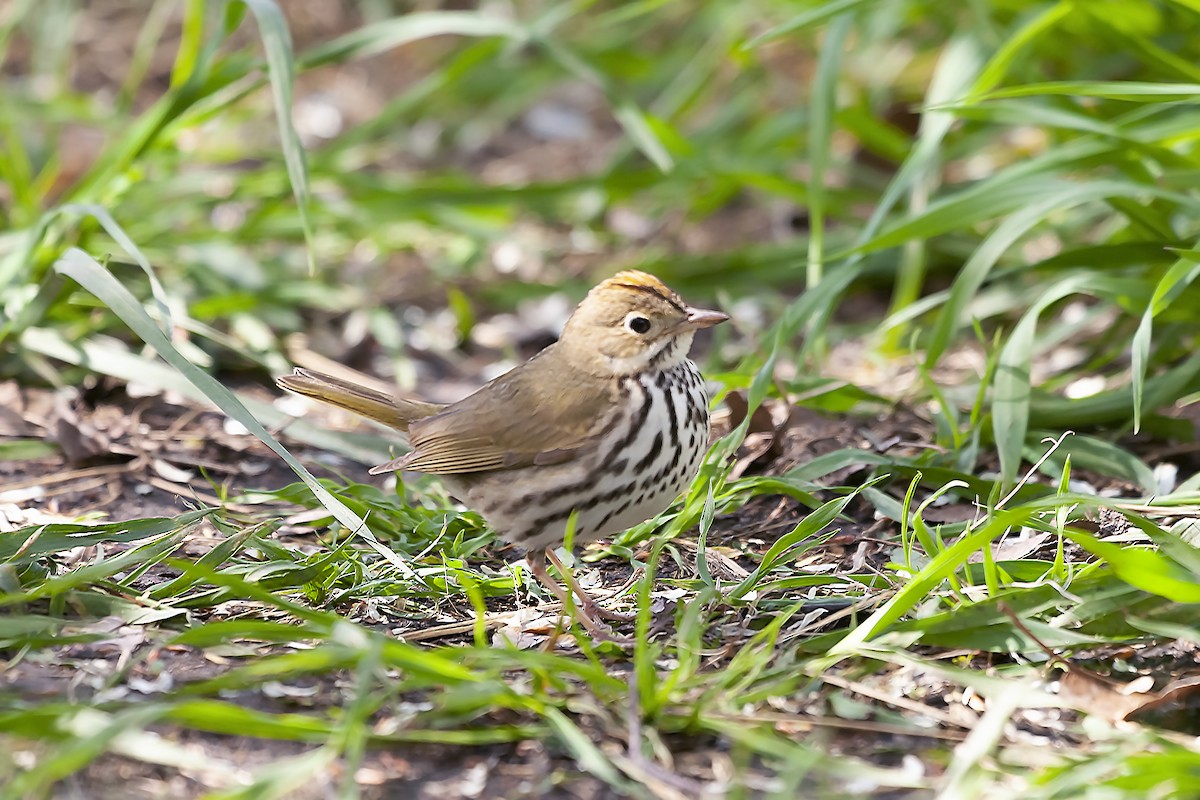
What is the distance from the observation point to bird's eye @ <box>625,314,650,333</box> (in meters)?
3.73

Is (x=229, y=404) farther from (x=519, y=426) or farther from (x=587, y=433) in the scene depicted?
(x=587, y=433)

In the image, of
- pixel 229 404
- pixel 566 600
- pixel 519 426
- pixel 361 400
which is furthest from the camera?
pixel 361 400

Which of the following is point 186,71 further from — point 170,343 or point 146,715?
point 146,715

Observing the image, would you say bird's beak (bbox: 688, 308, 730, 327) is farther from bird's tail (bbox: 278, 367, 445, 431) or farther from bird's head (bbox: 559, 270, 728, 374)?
bird's tail (bbox: 278, 367, 445, 431)

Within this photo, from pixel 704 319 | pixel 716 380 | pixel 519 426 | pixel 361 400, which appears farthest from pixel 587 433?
pixel 361 400

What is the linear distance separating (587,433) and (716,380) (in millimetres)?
656

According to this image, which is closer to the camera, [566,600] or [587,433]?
[566,600]

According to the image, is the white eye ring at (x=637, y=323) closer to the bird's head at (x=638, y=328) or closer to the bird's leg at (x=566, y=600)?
the bird's head at (x=638, y=328)

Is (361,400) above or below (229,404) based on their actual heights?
below

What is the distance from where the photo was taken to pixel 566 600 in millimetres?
2959

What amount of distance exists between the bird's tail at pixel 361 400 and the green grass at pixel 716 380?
9.7 inches

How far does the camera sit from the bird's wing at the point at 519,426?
362cm

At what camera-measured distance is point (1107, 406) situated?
13.5 feet

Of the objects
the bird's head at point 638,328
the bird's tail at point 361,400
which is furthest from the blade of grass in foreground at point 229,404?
the bird's head at point 638,328
